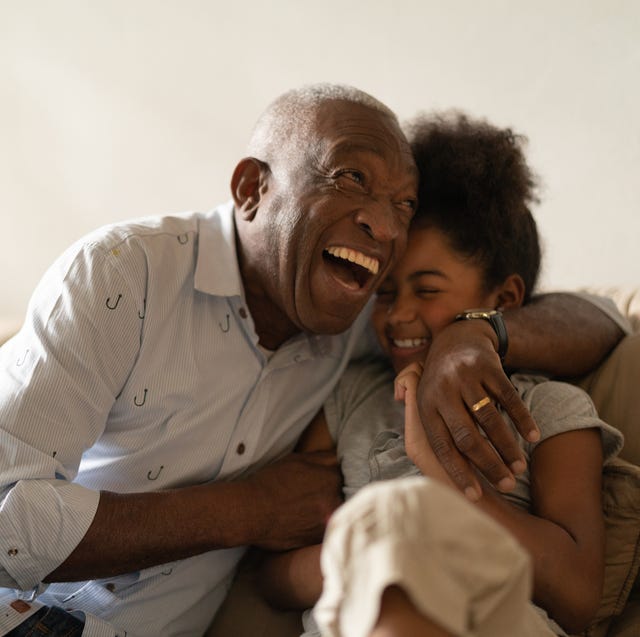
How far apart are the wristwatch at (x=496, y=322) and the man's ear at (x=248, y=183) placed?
44 centimetres

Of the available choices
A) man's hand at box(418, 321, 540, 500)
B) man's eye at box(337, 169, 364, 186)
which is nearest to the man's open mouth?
man's eye at box(337, 169, 364, 186)

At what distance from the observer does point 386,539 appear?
1.62 ft

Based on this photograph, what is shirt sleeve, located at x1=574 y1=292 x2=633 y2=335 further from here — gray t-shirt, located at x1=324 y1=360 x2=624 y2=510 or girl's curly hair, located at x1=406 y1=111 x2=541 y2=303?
gray t-shirt, located at x1=324 y1=360 x2=624 y2=510

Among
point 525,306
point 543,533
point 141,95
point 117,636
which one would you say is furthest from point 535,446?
point 141,95

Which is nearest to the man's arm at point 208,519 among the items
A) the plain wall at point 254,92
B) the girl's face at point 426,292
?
the girl's face at point 426,292

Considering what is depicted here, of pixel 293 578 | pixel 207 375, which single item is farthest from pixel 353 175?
pixel 293 578

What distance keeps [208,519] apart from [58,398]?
0.30m

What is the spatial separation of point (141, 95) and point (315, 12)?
0.63 m

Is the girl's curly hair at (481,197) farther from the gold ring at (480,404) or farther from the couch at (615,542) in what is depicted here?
the gold ring at (480,404)

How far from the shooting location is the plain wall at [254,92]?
169cm

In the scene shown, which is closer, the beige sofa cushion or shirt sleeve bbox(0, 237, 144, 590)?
shirt sleeve bbox(0, 237, 144, 590)

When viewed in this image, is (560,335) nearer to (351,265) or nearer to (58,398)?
(351,265)

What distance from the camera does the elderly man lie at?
95 centimetres

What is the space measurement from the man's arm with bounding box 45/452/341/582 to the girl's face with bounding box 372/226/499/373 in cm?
28
